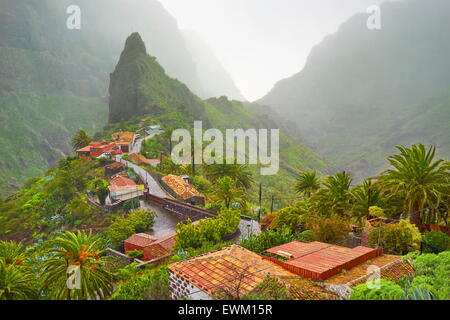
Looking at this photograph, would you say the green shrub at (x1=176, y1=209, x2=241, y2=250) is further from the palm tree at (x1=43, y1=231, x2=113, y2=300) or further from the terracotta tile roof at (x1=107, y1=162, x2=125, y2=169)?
the terracotta tile roof at (x1=107, y1=162, x2=125, y2=169)

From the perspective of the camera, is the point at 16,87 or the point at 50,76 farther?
the point at 50,76

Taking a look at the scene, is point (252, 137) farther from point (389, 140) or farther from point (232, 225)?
point (232, 225)

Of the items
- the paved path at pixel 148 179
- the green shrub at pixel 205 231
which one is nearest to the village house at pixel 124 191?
the paved path at pixel 148 179

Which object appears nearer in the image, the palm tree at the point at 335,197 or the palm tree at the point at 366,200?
the palm tree at the point at 366,200

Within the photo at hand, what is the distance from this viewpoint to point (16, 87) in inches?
6722

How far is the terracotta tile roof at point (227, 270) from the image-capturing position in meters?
13.6

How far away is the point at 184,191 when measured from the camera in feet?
154

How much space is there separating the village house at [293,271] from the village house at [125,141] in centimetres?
6287

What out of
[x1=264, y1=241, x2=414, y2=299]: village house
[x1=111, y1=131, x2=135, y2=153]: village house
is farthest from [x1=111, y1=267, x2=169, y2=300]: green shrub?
[x1=111, y1=131, x2=135, y2=153]: village house

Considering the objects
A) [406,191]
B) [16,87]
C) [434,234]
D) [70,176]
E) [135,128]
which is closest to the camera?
[434,234]

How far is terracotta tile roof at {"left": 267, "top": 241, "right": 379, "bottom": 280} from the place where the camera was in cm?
1547

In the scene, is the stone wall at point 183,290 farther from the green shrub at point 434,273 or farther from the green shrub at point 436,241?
the green shrub at point 436,241
